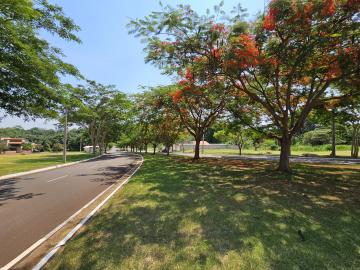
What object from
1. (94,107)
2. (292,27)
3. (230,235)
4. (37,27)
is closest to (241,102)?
(292,27)

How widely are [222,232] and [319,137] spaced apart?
67.3 metres

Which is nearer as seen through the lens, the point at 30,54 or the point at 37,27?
the point at 30,54

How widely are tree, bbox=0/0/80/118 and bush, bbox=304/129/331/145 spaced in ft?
203

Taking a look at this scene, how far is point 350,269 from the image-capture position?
4375 millimetres

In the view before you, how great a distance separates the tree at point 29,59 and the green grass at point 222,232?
747 centimetres

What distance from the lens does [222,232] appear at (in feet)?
19.5

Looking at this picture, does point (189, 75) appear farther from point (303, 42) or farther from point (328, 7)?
point (328, 7)

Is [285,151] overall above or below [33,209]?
above

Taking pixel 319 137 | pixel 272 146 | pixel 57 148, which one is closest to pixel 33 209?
pixel 319 137

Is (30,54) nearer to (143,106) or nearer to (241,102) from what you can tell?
A: (241,102)

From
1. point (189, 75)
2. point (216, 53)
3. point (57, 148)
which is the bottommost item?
point (57, 148)

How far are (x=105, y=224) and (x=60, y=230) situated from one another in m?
1.04

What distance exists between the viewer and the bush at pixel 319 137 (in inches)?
2511

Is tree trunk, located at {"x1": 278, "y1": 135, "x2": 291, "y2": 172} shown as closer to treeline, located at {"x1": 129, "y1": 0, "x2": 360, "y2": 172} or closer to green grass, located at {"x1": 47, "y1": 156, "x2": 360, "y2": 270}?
treeline, located at {"x1": 129, "y1": 0, "x2": 360, "y2": 172}
